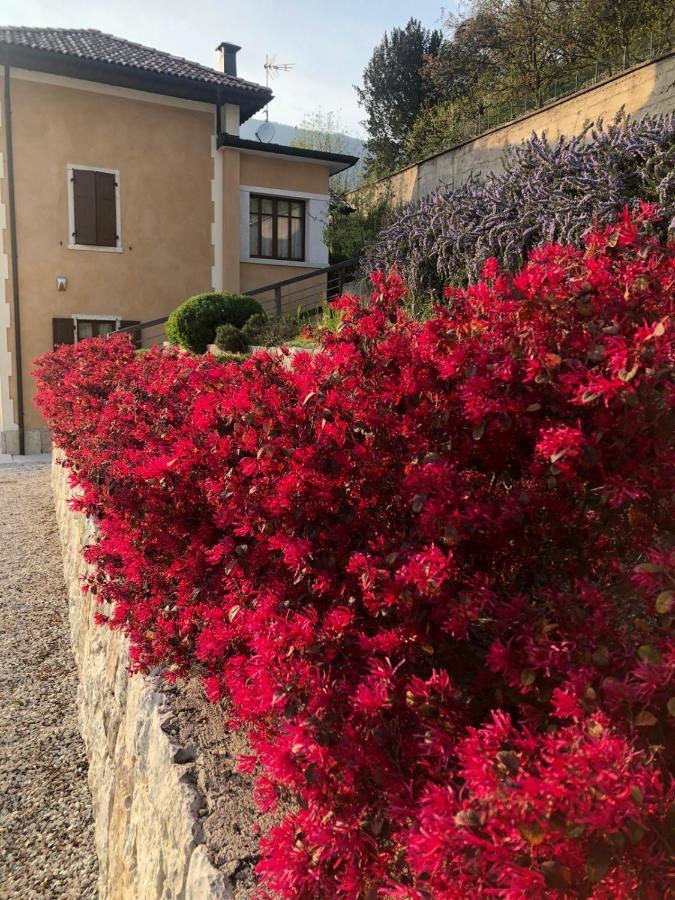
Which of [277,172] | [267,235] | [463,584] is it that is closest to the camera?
[463,584]

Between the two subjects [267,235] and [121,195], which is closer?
[121,195]

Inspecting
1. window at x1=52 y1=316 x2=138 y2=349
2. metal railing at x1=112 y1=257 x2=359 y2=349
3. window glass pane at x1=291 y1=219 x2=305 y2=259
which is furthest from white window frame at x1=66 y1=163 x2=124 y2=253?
window glass pane at x1=291 y1=219 x2=305 y2=259

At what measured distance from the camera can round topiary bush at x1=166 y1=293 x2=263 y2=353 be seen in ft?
38.4

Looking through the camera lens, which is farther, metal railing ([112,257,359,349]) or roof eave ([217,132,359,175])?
roof eave ([217,132,359,175])

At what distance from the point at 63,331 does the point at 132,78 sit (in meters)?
5.59

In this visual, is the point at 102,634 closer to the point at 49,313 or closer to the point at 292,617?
the point at 292,617

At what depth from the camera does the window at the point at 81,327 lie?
538 inches

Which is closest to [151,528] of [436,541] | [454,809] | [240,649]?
[240,649]

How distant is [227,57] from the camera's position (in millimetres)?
15812

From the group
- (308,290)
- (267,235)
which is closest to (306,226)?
(267,235)

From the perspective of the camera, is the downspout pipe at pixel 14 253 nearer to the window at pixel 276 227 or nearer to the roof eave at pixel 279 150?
the roof eave at pixel 279 150

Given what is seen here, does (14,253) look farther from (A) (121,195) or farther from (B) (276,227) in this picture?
(B) (276,227)

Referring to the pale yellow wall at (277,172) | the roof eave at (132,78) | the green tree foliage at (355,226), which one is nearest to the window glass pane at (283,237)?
the pale yellow wall at (277,172)

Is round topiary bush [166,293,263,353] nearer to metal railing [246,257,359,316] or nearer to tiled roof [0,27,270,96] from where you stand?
metal railing [246,257,359,316]
